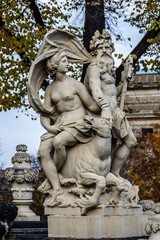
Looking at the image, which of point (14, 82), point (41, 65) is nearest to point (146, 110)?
point (14, 82)

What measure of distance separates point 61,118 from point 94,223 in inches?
73.4

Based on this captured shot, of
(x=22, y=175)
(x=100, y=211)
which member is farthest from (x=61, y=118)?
(x=22, y=175)

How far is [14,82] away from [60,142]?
8380 millimetres

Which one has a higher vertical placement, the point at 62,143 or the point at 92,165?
the point at 62,143

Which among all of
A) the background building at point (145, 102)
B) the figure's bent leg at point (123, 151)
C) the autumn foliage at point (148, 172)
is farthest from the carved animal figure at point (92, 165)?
the background building at point (145, 102)

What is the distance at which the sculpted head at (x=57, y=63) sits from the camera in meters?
10.0

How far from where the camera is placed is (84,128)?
9.68 metres

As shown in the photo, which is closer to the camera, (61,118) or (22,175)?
(61,118)

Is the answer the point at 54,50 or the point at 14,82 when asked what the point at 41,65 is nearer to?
the point at 54,50

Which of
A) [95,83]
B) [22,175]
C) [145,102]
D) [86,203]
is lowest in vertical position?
[86,203]

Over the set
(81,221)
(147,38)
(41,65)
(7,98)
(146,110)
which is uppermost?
(146,110)

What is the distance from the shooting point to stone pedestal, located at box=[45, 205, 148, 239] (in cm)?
919

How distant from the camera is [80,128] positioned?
31.8 ft

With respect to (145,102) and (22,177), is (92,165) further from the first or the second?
(145,102)
